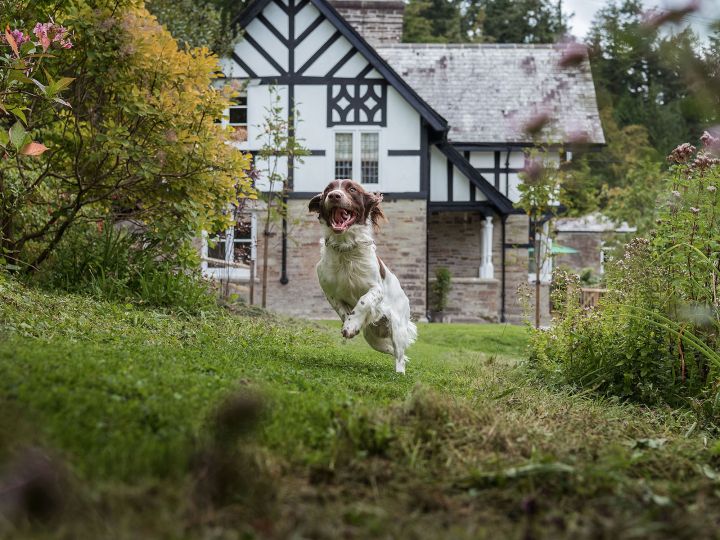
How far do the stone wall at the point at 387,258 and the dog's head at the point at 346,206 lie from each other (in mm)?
13277

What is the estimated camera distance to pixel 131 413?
130 inches

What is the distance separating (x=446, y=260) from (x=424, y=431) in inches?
759

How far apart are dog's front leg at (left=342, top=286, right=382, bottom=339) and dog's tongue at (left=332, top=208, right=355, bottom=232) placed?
1.78 ft

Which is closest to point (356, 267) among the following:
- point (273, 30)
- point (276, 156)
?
point (276, 156)

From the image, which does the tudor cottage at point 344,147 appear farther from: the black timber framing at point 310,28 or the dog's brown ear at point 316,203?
the dog's brown ear at point 316,203

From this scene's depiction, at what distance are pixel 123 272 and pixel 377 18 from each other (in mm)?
19214

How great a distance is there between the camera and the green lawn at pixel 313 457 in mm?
2562

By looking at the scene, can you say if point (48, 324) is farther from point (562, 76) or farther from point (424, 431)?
point (562, 76)

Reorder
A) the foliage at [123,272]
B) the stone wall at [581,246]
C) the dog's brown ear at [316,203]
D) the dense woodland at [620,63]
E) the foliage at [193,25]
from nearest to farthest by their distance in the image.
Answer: the dense woodland at [620,63]
the dog's brown ear at [316,203]
the foliage at [123,272]
the foliage at [193,25]
the stone wall at [581,246]

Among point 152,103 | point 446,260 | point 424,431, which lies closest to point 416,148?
point 446,260

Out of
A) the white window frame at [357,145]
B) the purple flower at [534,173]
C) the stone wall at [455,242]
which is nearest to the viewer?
the purple flower at [534,173]

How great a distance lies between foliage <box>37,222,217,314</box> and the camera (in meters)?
8.84

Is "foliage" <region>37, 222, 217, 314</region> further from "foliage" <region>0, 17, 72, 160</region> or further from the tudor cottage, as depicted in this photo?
the tudor cottage

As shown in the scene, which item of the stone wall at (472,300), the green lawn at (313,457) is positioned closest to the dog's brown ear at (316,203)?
the green lawn at (313,457)
